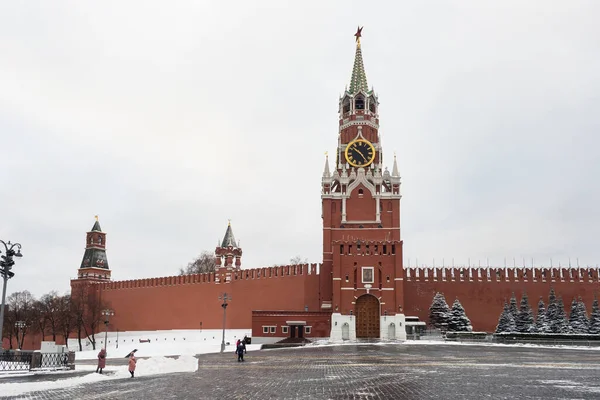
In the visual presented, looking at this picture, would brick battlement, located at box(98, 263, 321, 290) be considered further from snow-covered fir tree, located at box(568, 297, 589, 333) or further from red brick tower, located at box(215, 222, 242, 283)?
snow-covered fir tree, located at box(568, 297, 589, 333)

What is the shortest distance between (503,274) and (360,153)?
14991 millimetres

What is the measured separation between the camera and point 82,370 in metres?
21.6

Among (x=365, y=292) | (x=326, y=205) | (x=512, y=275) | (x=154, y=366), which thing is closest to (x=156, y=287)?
(x=326, y=205)

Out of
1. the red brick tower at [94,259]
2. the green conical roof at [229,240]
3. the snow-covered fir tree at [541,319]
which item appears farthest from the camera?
the red brick tower at [94,259]

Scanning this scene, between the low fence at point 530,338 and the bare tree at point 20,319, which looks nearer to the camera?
the low fence at point 530,338

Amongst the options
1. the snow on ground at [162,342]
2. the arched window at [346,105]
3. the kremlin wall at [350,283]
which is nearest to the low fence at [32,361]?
the snow on ground at [162,342]

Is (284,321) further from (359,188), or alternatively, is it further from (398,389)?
(398,389)

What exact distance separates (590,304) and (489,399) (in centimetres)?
3564

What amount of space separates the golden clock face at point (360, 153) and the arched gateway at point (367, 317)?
1330cm

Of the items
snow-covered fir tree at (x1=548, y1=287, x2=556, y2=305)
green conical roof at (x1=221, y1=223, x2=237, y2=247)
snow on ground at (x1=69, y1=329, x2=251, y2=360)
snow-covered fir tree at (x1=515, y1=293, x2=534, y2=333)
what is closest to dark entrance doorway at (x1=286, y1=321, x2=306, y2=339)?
snow on ground at (x1=69, y1=329, x2=251, y2=360)

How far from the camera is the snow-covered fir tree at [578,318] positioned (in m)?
40.6

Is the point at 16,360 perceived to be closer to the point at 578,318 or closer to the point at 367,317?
the point at 367,317

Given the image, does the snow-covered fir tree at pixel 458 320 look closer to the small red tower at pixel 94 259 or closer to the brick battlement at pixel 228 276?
the brick battlement at pixel 228 276

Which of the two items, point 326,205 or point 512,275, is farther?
point 326,205
